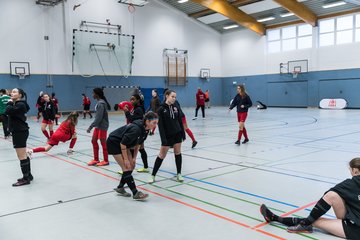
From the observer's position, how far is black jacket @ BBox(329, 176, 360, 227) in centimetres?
354

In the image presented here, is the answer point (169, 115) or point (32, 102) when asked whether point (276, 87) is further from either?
point (169, 115)

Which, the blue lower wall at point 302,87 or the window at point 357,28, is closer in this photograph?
the window at point 357,28

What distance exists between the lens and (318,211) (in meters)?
3.79

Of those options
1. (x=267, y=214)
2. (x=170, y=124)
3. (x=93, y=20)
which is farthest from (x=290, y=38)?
(x=267, y=214)

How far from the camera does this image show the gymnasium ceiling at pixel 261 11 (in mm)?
26513

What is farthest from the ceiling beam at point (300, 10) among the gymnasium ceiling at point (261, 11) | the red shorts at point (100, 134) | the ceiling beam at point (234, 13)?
the red shorts at point (100, 134)

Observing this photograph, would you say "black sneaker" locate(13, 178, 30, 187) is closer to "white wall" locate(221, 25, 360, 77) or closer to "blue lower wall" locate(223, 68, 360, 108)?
"white wall" locate(221, 25, 360, 77)

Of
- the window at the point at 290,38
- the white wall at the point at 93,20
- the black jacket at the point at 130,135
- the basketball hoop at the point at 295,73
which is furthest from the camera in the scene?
the basketball hoop at the point at 295,73

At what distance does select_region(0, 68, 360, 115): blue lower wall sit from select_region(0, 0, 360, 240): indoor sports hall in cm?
10

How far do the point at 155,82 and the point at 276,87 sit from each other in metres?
11.7

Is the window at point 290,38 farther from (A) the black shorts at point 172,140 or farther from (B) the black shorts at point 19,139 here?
(B) the black shorts at point 19,139

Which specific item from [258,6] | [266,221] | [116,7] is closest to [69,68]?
[116,7]

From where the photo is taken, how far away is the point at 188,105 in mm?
34250

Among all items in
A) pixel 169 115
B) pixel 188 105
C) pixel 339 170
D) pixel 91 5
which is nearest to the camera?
pixel 169 115
